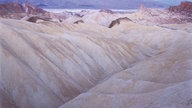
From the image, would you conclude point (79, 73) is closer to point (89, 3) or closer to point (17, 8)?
point (17, 8)

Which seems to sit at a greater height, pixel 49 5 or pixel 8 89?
pixel 8 89

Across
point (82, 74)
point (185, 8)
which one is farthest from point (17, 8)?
point (82, 74)

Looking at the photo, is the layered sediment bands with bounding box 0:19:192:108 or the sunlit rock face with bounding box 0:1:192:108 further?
the layered sediment bands with bounding box 0:19:192:108

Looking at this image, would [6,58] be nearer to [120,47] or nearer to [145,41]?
[120,47]

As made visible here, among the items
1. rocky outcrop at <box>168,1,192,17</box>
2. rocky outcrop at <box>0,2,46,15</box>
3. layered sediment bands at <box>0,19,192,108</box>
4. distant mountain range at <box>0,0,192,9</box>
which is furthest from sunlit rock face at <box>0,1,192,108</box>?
distant mountain range at <box>0,0,192,9</box>

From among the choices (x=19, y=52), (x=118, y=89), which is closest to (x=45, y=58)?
(x=19, y=52)

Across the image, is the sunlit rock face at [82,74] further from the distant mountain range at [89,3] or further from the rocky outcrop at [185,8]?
the distant mountain range at [89,3]

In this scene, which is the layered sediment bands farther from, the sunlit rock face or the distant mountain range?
the distant mountain range

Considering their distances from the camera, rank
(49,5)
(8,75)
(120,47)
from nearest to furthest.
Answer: (8,75) → (120,47) → (49,5)

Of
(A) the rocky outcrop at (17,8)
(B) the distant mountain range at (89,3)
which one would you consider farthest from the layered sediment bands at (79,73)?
(B) the distant mountain range at (89,3)
